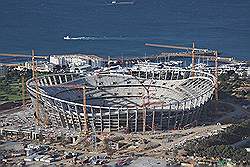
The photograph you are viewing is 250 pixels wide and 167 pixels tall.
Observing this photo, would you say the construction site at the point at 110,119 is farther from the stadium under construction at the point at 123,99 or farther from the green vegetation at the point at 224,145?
the green vegetation at the point at 224,145

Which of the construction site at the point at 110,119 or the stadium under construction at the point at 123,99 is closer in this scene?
the construction site at the point at 110,119

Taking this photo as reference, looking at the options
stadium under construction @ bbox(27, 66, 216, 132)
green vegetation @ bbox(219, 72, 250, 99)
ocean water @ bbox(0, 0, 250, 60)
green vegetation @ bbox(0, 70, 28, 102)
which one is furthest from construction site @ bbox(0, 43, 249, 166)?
ocean water @ bbox(0, 0, 250, 60)

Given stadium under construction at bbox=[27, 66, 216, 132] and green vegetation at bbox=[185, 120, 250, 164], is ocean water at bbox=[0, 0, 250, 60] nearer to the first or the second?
stadium under construction at bbox=[27, 66, 216, 132]

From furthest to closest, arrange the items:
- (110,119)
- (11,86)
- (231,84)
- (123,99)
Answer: (11,86) → (231,84) → (123,99) → (110,119)

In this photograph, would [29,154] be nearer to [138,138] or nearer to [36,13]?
[138,138]

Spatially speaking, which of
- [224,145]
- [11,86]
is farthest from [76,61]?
[224,145]

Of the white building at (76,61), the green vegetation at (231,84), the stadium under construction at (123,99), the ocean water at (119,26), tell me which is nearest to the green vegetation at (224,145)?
the stadium under construction at (123,99)

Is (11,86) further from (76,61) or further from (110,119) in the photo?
(110,119)
